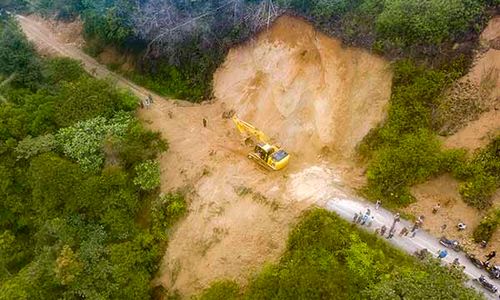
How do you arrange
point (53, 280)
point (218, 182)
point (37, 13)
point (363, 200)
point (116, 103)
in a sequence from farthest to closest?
1. point (37, 13)
2. point (116, 103)
3. point (218, 182)
4. point (363, 200)
5. point (53, 280)

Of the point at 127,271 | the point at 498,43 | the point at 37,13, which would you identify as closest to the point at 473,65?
the point at 498,43

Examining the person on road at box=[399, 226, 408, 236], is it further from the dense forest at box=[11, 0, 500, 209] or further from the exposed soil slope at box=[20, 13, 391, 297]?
the exposed soil slope at box=[20, 13, 391, 297]

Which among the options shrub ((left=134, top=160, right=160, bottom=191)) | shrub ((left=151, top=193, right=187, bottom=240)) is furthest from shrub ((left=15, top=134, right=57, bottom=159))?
shrub ((left=151, top=193, right=187, bottom=240))

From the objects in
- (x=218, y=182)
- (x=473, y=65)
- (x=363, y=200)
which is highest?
(x=473, y=65)

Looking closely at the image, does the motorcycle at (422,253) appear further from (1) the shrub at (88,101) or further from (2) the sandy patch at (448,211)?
(1) the shrub at (88,101)

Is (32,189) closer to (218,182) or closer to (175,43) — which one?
(218,182)
